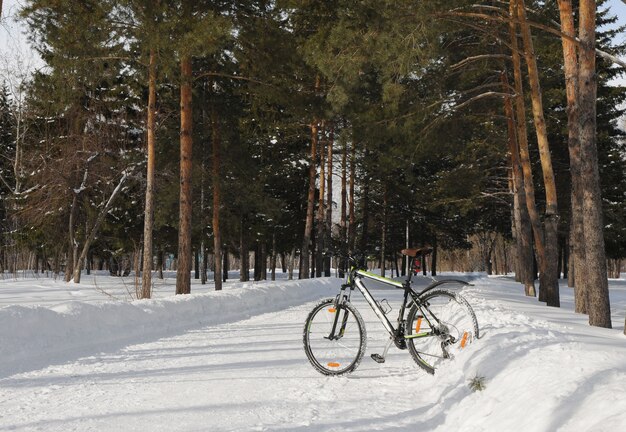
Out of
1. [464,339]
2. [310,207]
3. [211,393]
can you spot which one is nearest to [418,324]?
[464,339]

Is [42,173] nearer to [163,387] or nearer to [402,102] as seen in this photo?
[402,102]

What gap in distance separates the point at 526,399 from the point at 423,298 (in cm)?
228

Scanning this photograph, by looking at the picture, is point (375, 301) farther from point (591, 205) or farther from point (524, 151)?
point (524, 151)

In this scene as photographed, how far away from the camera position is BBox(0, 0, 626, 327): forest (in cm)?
1192

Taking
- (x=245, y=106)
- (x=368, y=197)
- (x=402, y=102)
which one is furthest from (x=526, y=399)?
(x=368, y=197)

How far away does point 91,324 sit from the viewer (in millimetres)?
8398

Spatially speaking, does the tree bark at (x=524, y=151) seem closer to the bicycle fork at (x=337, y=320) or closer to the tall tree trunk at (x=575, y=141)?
the tall tree trunk at (x=575, y=141)

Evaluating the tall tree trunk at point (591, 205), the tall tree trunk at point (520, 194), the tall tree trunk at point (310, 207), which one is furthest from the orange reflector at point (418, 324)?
the tall tree trunk at point (310, 207)

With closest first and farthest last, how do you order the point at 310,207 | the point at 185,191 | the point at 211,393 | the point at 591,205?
the point at 211,393, the point at 591,205, the point at 185,191, the point at 310,207

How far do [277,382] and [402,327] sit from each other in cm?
149

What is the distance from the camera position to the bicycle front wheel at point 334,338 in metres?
5.97

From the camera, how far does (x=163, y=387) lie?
208 inches

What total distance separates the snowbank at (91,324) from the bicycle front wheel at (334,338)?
309 centimetres

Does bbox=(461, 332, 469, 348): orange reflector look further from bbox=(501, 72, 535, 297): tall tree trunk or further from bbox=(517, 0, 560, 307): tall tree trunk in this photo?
bbox=(501, 72, 535, 297): tall tree trunk
